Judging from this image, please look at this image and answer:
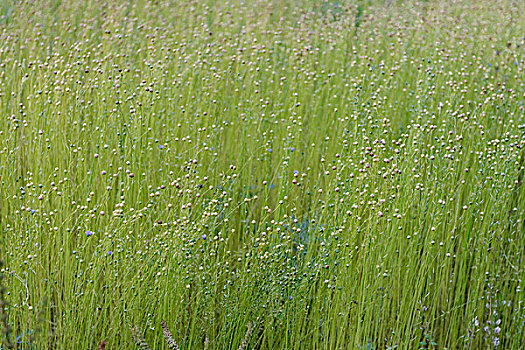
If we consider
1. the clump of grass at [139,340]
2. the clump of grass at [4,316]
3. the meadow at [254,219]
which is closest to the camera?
the clump of grass at [139,340]

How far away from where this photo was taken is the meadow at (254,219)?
2.40 metres

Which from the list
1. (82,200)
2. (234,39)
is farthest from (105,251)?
(234,39)

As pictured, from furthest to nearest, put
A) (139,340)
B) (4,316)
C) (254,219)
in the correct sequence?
(254,219) → (4,316) → (139,340)

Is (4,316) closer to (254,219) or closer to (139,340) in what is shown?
(139,340)

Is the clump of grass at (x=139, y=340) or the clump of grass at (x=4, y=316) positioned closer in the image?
the clump of grass at (x=139, y=340)

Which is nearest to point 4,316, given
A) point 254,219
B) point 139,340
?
point 139,340

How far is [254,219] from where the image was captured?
340cm

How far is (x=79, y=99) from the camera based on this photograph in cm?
341

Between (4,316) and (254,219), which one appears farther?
(254,219)

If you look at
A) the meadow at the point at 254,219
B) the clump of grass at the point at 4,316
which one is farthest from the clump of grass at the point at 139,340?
the clump of grass at the point at 4,316

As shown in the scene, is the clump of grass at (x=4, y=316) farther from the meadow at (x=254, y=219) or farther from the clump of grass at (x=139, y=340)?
the clump of grass at (x=139, y=340)

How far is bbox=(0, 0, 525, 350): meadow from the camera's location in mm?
2400

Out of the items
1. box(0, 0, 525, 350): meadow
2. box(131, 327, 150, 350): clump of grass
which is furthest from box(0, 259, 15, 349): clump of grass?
box(131, 327, 150, 350): clump of grass

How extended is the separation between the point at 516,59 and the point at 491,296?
2.28 metres
